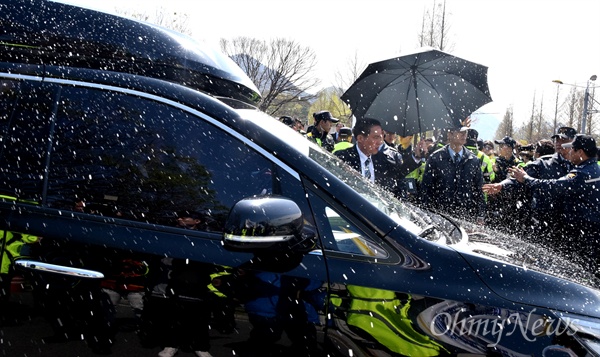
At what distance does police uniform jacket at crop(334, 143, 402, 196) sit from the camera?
5.19 metres

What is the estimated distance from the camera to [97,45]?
2184 millimetres

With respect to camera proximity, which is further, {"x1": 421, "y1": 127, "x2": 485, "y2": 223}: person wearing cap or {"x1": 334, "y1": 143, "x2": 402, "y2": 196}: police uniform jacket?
{"x1": 421, "y1": 127, "x2": 485, "y2": 223}: person wearing cap

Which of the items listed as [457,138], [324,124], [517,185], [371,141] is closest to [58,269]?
[371,141]

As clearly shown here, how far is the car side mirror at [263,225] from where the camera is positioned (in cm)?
172

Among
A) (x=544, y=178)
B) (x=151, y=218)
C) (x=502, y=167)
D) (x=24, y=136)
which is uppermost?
(x=24, y=136)

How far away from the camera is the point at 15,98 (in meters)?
2.04

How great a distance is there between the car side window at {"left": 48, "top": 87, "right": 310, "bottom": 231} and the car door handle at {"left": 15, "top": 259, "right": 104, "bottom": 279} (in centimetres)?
23

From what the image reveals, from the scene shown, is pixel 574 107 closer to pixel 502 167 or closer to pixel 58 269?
pixel 502 167

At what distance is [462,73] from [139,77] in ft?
16.8

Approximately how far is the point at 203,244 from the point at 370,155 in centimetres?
360

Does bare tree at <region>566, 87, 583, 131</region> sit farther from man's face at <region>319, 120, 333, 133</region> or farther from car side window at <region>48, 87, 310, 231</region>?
car side window at <region>48, 87, 310, 231</region>

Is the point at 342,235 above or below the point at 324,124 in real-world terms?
below

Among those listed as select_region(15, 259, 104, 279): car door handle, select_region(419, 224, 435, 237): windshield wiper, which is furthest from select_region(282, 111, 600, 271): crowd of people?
select_region(15, 259, 104, 279): car door handle

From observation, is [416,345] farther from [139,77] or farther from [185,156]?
[139,77]
